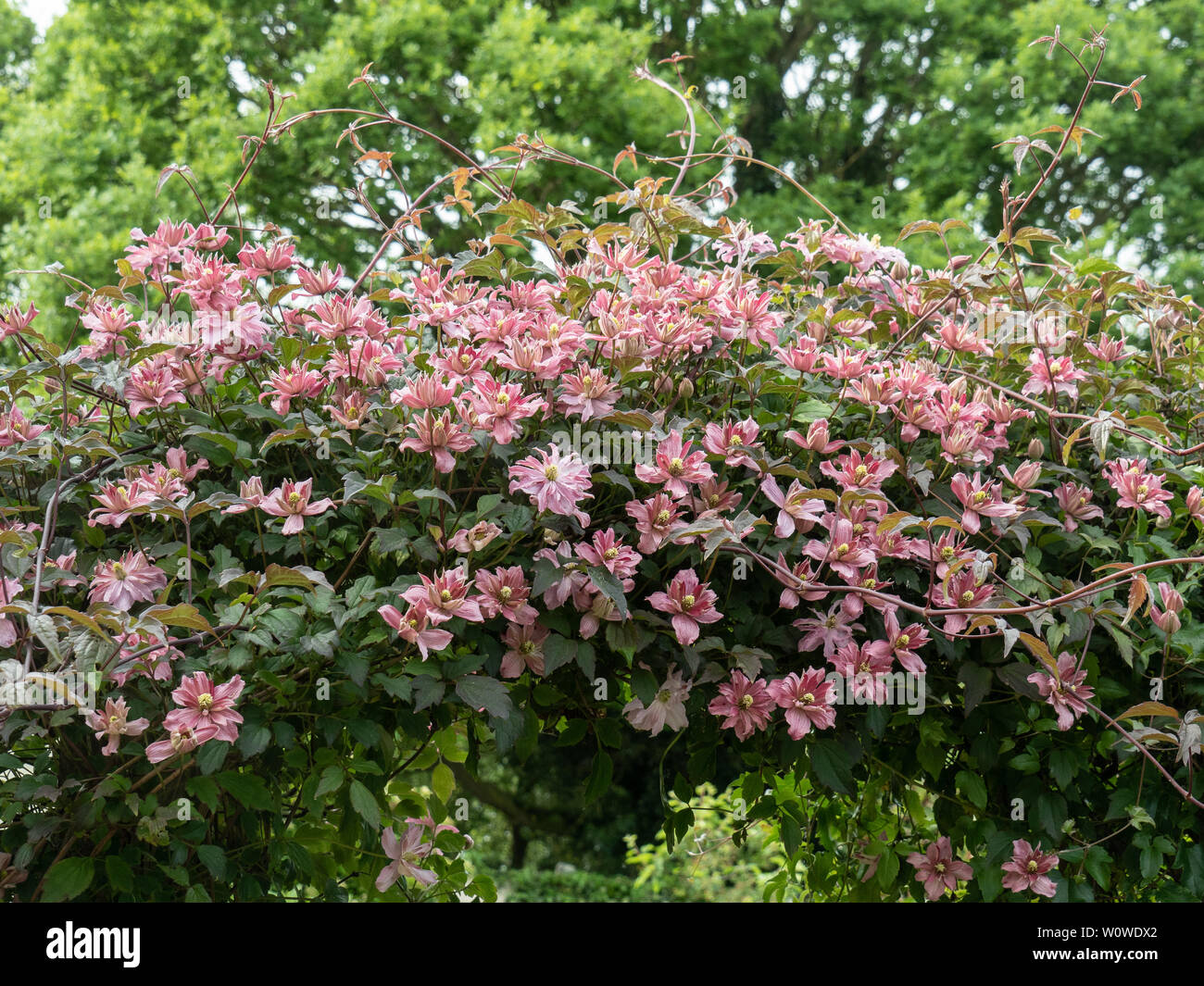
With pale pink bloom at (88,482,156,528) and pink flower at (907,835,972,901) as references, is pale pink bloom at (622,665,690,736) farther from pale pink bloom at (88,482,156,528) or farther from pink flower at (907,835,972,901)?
pale pink bloom at (88,482,156,528)

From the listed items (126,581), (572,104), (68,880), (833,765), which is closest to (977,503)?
(833,765)

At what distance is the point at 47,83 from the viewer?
27.3 ft

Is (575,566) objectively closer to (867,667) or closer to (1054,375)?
(867,667)

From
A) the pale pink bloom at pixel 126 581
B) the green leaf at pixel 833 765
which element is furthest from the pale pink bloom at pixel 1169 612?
the pale pink bloom at pixel 126 581

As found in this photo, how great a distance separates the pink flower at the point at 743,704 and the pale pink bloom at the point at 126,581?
0.80 meters

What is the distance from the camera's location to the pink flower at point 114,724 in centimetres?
130

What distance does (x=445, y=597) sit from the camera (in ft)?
4.33

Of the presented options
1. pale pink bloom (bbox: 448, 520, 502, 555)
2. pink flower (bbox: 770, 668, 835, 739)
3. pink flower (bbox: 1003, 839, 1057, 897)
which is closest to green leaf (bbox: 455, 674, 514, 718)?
pale pink bloom (bbox: 448, 520, 502, 555)

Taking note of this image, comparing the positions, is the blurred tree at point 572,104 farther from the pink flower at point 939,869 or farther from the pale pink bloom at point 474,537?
the pale pink bloom at point 474,537

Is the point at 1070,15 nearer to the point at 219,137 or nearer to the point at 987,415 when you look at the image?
the point at 219,137
